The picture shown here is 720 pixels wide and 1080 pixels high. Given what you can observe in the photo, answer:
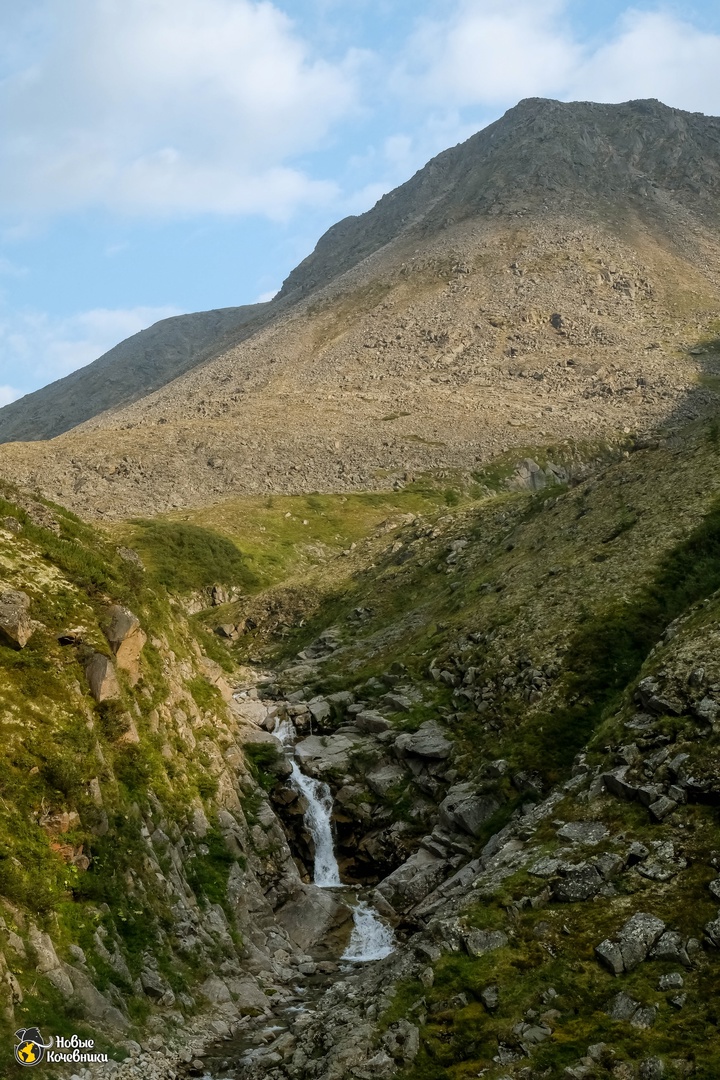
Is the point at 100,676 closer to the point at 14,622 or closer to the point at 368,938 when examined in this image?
the point at 14,622

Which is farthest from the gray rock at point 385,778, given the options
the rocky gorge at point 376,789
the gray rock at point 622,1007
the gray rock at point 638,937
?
the gray rock at point 622,1007

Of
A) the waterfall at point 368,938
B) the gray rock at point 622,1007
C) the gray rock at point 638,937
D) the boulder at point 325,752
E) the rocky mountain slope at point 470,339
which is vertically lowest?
the waterfall at point 368,938

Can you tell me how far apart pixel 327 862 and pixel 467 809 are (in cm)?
593

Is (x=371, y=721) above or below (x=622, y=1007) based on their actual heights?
above

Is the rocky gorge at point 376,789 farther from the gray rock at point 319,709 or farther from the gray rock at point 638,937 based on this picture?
the gray rock at point 319,709

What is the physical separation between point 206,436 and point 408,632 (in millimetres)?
57060

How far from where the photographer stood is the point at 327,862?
1232 inches

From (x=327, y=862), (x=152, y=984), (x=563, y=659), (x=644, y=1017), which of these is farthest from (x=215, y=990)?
(x=563, y=659)

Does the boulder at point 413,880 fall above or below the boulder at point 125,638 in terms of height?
below

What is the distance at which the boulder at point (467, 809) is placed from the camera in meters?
28.3

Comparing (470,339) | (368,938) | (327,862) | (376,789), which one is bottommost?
(368,938)

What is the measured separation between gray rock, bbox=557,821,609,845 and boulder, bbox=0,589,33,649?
14871mm

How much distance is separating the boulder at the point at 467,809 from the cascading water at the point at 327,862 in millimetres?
3793

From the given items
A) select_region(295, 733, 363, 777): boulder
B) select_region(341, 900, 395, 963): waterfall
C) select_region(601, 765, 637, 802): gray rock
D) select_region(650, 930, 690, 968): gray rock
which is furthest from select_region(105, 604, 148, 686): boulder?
select_region(650, 930, 690, 968): gray rock
